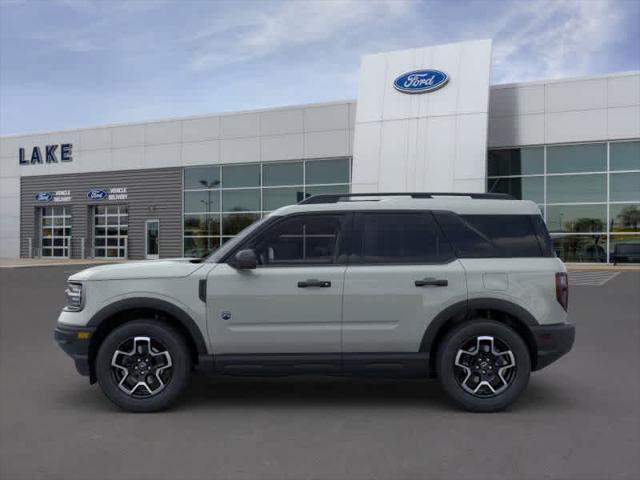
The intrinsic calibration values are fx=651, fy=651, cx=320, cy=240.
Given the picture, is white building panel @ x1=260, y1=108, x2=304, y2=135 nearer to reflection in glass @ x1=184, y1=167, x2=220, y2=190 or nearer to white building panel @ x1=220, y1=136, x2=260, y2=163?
white building panel @ x1=220, y1=136, x2=260, y2=163

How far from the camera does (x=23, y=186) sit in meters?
41.6

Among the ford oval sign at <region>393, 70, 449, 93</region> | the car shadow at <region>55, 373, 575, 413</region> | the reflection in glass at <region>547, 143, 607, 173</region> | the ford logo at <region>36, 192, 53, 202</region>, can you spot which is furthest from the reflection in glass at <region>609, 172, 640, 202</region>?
the ford logo at <region>36, 192, 53, 202</region>

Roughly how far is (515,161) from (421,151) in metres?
4.56

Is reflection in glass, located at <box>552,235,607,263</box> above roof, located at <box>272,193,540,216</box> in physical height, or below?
below

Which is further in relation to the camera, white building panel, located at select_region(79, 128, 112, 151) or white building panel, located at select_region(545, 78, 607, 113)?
white building panel, located at select_region(79, 128, 112, 151)

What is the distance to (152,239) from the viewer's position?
121 ft

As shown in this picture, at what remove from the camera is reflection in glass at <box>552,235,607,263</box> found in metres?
27.6

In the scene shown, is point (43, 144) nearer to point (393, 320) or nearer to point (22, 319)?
point (22, 319)

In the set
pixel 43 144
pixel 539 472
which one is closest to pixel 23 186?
pixel 43 144

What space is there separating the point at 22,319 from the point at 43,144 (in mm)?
32322

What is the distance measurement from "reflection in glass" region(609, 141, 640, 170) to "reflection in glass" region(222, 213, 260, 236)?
17.0 m

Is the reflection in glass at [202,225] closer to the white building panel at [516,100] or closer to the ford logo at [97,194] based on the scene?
the ford logo at [97,194]

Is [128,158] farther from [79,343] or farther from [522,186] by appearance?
[79,343]

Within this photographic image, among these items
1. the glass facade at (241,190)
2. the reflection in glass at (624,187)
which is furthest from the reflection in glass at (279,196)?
the reflection in glass at (624,187)
